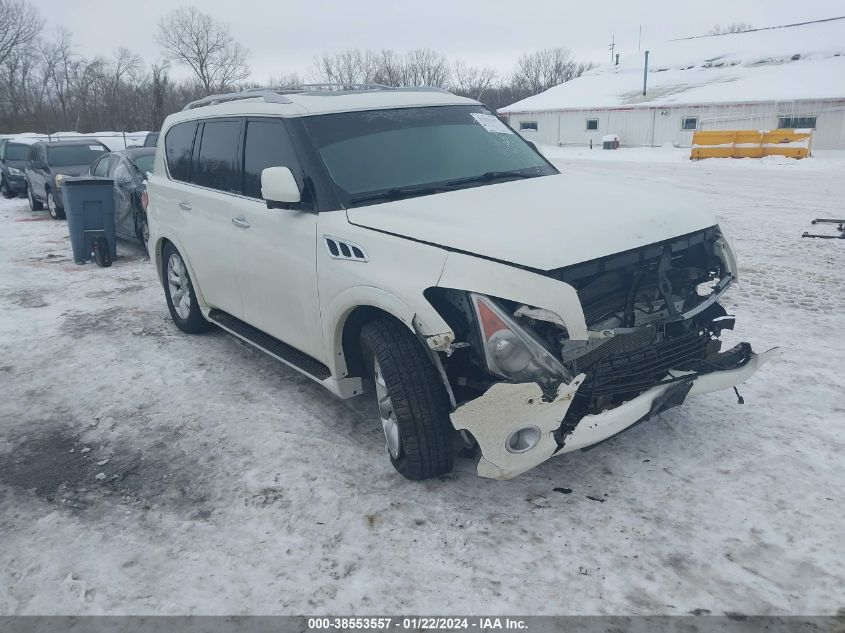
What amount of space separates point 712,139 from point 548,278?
2697 centimetres

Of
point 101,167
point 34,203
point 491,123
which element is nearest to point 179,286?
point 491,123

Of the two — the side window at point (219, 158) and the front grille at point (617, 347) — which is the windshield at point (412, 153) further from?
the front grille at point (617, 347)

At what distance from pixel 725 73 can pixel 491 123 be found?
124 feet

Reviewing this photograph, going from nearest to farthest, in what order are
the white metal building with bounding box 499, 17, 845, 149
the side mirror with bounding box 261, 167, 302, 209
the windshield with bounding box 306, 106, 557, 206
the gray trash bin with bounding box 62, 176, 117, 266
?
1. the side mirror with bounding box 261, 167, 302, 209
2. the windshield with bounding box 306, 106, 557, 206
3. the gray trash bin with bounding box 62, 176, 117, 266
4. the white metal building with bounding box 499, 17, 845, 149

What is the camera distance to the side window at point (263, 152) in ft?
13.1

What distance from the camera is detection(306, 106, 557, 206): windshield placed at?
3.79 meters

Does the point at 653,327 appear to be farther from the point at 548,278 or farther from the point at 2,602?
the point at 2,602

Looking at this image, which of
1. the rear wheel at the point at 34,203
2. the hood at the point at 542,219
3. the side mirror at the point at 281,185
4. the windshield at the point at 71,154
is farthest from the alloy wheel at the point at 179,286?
the rear wheel at the point at 34,203

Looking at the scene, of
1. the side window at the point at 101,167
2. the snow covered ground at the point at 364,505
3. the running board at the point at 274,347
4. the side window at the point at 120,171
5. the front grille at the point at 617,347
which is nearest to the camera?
the snow covered ground at the point at 364,505

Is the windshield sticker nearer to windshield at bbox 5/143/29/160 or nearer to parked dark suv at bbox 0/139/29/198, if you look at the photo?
parked dark suv at bbox 0/139/29/198

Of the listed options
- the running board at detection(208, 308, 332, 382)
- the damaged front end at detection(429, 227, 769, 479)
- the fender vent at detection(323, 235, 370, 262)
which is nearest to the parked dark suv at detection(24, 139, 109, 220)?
the running board at detection(208, 308, 332, 382)

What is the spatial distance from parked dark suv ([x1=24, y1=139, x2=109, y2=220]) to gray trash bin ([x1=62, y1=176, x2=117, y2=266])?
16.4 feet

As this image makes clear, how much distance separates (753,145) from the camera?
24.4 metres

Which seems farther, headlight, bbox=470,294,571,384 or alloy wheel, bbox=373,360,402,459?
alloy wheel, bbox=373,360,402,459
